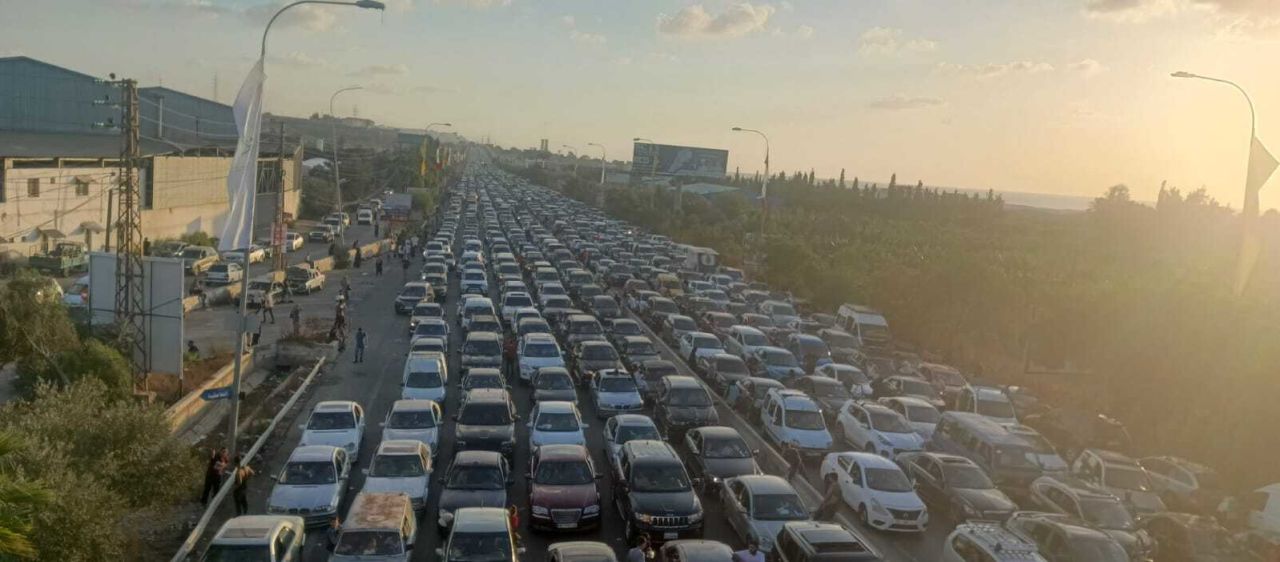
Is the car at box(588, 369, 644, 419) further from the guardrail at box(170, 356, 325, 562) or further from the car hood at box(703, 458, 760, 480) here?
the guardrail at box(170, 356, 325, 562)

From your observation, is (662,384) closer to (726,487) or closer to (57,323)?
(726,487)

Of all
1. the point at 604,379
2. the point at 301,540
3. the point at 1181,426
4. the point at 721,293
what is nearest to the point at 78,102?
the point at 721,293

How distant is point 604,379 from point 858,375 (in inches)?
320

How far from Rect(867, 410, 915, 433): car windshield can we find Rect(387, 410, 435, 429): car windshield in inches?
380

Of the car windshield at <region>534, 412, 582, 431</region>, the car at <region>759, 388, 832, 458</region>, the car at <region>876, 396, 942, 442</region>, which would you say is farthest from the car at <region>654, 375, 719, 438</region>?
the car at <region>876, 396, 942, 442</region>

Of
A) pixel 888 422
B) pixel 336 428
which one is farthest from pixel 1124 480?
pixel 336 428

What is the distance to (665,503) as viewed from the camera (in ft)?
47.8

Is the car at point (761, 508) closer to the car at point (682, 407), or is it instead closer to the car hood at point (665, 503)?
the car hood at point (665, 503)

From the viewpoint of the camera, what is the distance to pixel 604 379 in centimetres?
2273

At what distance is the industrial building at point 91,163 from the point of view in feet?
138

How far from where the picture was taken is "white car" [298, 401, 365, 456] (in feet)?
59.3

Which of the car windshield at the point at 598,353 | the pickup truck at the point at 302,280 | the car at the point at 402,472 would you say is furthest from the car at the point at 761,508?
the pickup truck at the point at 302,280

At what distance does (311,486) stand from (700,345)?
53.6ft

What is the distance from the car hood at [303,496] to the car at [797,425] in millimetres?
9757
